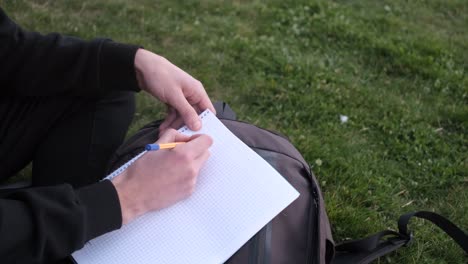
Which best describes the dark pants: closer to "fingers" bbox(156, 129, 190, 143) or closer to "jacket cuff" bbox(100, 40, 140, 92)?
"jacket cuff" bbox(100, 40, 140, 92)

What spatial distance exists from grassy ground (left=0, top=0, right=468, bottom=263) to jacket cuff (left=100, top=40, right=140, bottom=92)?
1033mm

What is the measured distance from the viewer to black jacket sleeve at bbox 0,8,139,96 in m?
1.56

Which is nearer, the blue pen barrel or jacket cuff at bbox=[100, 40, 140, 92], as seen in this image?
the blue pen barrel

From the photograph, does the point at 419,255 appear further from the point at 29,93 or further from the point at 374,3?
the point at 374,3

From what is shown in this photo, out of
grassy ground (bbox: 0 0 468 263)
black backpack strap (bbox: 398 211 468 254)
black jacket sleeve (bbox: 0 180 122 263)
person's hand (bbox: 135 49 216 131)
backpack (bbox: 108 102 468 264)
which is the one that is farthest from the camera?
grassy ground (bbox: 0 0 468 263)

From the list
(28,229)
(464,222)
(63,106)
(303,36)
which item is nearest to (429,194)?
(464,222)

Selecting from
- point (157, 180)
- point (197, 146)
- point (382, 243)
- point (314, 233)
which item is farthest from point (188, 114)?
point (382, 243)

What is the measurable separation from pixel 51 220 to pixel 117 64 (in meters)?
0.61

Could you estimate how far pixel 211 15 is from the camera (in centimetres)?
340

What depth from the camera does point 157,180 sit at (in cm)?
128

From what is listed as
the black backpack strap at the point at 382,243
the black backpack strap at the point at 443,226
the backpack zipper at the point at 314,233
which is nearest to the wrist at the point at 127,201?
the backpack zipper at the point at 314,233

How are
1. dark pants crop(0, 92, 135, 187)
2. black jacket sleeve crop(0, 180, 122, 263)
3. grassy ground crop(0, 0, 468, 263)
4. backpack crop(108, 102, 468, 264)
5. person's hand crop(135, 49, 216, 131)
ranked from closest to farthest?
black jacket sleeve crop(0, 180, 122, 263) < backpack crop(108, 102, 468, 264) < person's hand crop(135, 49, 216, 131) < dark pants crop(0, 92, 135, 187) < grassy ground crop(0, 0, 468, 263)

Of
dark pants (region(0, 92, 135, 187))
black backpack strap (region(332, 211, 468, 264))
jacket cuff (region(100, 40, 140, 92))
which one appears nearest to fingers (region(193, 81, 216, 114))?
jacket cuff (region(100, 40, 140, 92))

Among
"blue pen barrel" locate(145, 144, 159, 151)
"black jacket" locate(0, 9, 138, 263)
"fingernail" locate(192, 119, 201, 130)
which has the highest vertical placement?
"black jacket" locate(0, 9, 138, 263)
